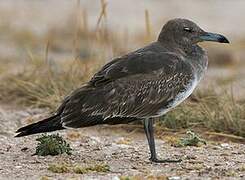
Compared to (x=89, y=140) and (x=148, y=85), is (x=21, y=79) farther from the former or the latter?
(x=148, y=85)

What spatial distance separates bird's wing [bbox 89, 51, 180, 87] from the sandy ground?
727 mm

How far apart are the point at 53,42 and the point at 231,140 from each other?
639cm

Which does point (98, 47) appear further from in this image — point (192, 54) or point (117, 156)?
point (117, 156)

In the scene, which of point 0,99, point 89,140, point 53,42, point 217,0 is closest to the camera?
point 89,140

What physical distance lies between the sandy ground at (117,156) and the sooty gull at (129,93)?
0.98 feet

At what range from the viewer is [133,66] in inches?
288

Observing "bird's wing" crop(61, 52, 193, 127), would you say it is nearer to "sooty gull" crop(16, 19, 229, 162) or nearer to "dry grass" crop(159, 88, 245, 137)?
"sooty gull" crop(16, 19, 229, 162)

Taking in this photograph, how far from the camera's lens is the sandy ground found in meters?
6.83

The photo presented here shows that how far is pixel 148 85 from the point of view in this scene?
7.32 m

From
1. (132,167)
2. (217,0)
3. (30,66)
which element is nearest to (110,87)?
(132,167)

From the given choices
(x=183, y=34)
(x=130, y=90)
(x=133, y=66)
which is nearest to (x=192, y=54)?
(x=183, y=34)

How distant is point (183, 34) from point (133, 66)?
756 mm

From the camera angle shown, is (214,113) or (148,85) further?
(214,113)

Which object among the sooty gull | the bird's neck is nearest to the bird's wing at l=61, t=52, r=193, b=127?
the sooty gull
